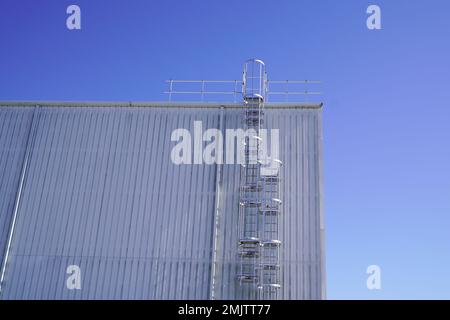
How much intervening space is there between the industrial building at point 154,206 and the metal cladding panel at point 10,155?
0.20ft

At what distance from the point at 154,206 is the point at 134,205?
100 centimetres

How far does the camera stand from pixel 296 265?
2289 centimetres

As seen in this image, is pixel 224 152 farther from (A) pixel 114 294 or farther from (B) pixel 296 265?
(A) pixel 114 294

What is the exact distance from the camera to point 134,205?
80.7ft

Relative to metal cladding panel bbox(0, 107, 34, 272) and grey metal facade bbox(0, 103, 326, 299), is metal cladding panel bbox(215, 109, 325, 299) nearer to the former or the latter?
grey metal facade bbox(0, 103, 326, 299)

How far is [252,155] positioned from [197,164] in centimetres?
276

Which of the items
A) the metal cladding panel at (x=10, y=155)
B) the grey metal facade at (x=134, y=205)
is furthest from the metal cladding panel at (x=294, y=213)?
the metal cladding panel at (x=10, y=155)

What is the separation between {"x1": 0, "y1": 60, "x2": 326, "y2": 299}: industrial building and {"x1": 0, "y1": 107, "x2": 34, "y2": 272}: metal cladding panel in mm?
61

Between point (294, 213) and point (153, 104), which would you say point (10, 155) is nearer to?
point (153, 104)

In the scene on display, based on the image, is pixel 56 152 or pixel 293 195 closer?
pixel 293 195

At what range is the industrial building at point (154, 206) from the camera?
75.6ft

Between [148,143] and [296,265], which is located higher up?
[148,143]
